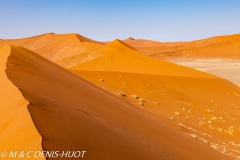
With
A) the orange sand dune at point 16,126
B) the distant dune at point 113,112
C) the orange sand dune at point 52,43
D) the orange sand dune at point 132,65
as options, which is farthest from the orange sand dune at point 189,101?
the orange sand dune at point 52,43

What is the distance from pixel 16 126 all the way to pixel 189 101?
40.1 feet

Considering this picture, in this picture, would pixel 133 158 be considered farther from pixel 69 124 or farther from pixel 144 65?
pixel 144 65

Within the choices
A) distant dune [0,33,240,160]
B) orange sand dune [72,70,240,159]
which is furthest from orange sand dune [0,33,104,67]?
orange sand dune [72,70,240,159]

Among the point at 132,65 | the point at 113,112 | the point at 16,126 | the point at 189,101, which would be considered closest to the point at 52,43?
the point at 132,65

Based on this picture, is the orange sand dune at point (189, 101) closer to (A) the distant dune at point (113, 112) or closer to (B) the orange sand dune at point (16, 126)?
(A) the distant dune at point (113, 112)

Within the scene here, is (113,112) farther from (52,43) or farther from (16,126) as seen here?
(52,43)

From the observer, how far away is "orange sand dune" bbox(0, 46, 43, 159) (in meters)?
2.55

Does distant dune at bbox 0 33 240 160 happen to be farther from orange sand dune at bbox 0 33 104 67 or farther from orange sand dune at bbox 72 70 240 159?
orange sand dune at bbox 0 33 104 67

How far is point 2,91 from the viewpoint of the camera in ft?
14.2

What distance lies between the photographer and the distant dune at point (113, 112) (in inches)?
114

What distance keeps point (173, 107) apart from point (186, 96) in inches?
141

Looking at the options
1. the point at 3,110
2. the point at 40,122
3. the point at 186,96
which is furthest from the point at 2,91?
the point at 186,96

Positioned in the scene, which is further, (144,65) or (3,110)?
(144,65)

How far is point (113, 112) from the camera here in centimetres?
536
